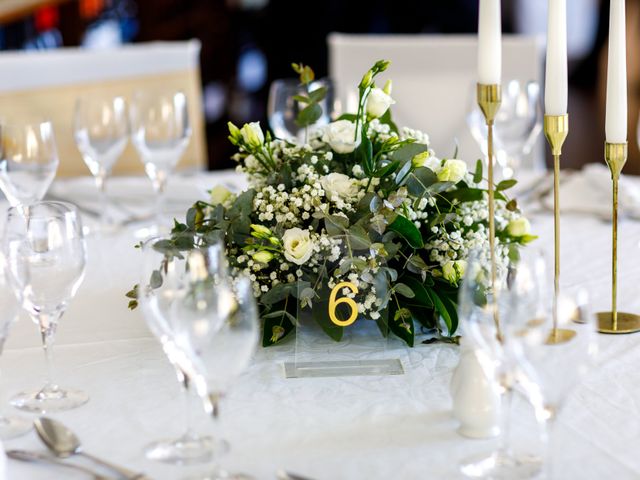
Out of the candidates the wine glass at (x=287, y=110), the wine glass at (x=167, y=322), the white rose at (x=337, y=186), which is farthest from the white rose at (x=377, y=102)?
the wine glass at (x=287, y=110)

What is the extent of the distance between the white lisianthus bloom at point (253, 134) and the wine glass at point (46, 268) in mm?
300

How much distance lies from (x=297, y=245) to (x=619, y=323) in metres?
0.46

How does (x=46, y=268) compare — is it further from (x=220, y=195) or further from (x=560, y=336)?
(x=560, y=336)

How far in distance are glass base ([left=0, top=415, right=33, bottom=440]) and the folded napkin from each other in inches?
47.3

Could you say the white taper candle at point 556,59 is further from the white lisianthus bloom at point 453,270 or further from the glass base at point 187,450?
the glass base at point 187,450

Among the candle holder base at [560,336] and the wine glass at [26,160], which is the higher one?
the wine glass at [26,160]

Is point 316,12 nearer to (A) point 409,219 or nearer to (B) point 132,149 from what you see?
(B) point 132,149

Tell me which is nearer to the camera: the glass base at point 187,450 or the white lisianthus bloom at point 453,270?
the glass base at point 187,450

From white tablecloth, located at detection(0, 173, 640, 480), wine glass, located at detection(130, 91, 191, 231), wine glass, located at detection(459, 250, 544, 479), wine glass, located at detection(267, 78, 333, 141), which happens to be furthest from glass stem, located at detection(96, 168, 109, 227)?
wine glass, located at detection(459, 250, 544, 479)

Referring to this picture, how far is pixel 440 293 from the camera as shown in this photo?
1296 millimetres

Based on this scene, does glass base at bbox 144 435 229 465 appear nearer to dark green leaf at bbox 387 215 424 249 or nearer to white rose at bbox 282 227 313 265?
white rose at bbox 282 227 313 265

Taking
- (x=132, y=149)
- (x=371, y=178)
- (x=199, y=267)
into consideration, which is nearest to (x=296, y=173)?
(x=371, y=178)

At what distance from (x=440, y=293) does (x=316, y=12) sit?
14.6 feet

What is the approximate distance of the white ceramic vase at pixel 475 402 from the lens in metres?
1.02
